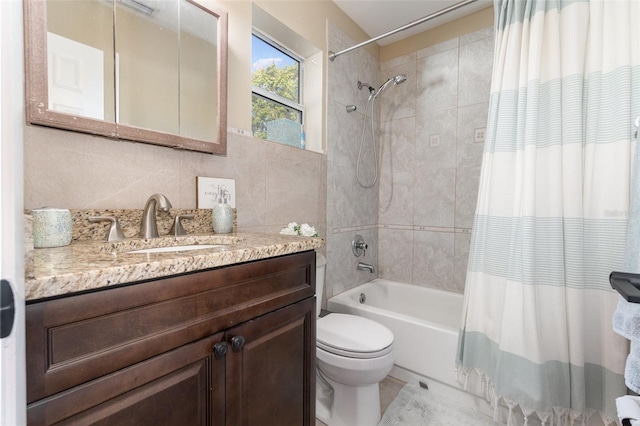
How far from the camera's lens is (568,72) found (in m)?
1.27

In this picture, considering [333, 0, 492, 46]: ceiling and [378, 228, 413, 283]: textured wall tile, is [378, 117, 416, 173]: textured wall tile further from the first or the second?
[333, 0, 492, 46]: ceiling

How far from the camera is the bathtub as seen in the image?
5.43ft

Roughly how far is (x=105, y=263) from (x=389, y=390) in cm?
176

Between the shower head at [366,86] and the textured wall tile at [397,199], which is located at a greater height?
the shower head at [366,86]

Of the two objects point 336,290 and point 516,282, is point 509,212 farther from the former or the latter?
point 336,290

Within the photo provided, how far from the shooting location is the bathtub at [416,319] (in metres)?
1.66

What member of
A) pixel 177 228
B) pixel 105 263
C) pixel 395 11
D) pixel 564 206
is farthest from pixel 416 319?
pixel 395 11

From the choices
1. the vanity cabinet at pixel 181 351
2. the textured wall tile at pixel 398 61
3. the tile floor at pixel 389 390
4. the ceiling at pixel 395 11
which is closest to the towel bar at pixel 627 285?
the vanity cabinet at pixel 181 351

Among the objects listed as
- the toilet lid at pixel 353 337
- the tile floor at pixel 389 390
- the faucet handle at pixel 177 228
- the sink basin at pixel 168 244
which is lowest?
the tile floor at pixel 389 390

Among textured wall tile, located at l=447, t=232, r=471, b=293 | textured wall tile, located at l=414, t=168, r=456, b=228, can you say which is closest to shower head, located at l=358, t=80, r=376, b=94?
textured wall tile, located at l=414, t=168, r=456, b=228

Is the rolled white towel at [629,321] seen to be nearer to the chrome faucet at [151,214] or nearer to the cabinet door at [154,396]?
the cabinet door at [154,396]

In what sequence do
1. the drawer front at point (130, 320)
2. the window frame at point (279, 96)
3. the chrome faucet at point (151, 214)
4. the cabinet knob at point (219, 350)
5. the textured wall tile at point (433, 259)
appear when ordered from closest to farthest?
1. the drawer front at point (130, 320)
2. the cabinet knob at point (219, 350)
3. the chrome faucet at point (151, 214)
4. the window frame at point (279, 96)
5. the textured wall tile at point (433, 259)

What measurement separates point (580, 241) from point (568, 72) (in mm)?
755

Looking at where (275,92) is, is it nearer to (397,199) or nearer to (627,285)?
(397,199)
